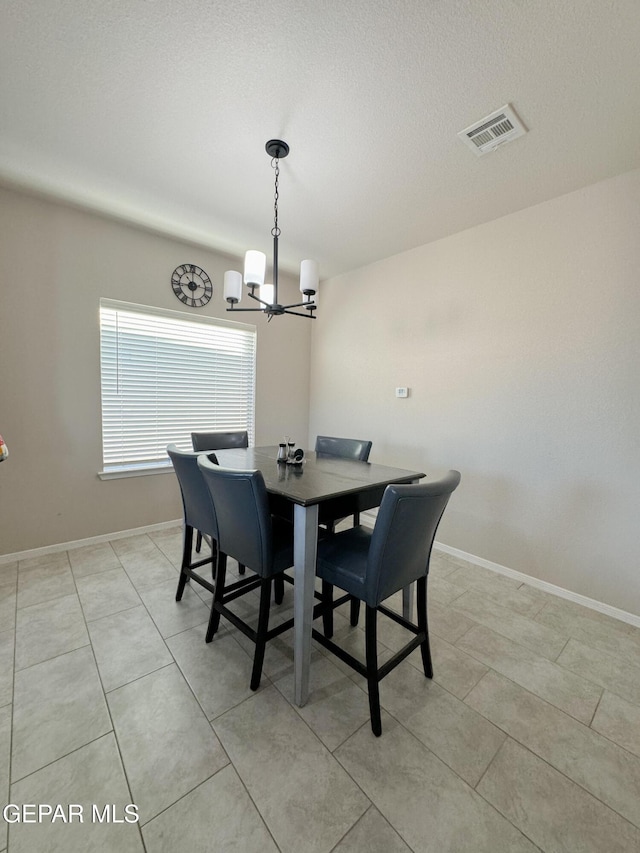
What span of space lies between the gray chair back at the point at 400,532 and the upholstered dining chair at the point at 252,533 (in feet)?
1.46

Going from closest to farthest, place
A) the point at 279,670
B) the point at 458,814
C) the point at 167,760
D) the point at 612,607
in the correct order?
the point at 458,814 < the point at 167,760 < the point at 279,670 < the point at 612,607

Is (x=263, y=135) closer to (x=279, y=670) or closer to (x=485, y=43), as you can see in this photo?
(x=485, y=43)

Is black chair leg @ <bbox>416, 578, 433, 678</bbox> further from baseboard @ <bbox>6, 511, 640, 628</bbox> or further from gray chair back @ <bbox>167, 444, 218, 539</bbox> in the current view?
baseboard @ <bbox>6, 511, 640, 628</bbox>

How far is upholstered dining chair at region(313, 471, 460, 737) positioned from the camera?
1.24m

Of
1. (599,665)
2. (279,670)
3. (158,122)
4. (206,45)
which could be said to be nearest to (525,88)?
(206,45)

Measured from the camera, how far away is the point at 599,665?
169 centimetres

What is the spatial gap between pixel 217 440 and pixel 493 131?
266 cm

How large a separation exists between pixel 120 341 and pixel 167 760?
282 centimetres

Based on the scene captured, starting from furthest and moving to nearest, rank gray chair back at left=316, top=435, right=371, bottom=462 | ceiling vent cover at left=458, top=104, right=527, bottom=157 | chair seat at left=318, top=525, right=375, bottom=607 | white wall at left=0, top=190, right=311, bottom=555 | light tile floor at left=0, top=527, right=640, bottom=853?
gray chair back at left=316, top=435, right=371, bottom=462, white wall at left=0, top=190, right=311, bottom=555, ceiling vent cover at left=458, top=104, right=527, bottom=157, chair seat at left=318, top=525, right=375, bottom=607, light tile floor at left=0, top=527, right=640, bottom=853

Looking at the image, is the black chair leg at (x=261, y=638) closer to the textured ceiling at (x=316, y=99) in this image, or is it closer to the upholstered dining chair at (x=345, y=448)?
the upholstered dining chair at (x=345, y=448)

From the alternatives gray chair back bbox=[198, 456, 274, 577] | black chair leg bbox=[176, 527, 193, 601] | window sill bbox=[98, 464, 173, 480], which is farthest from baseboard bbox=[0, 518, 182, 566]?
gray chair back bbox=[198, 456, 274, 577]

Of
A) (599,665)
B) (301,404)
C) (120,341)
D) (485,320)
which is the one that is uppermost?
(485,320)

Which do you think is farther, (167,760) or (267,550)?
(267,550)

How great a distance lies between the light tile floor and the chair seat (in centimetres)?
51
